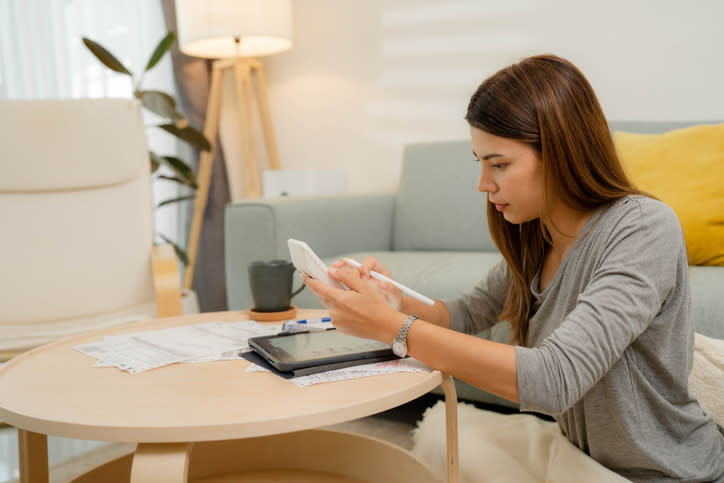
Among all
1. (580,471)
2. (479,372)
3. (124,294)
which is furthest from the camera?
(124,294)

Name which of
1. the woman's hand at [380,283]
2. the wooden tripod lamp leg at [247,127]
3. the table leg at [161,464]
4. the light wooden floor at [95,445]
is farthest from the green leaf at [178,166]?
the table leg at [161,464]

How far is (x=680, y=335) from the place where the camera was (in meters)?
0.81

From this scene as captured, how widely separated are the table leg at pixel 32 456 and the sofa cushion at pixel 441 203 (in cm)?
152

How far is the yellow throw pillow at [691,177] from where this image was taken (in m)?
1.47

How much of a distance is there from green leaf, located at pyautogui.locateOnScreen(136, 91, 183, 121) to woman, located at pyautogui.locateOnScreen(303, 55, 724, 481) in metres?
1.85

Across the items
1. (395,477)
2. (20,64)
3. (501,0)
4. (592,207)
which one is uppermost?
(501,0)

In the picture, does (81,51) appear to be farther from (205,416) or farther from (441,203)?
(205,416)

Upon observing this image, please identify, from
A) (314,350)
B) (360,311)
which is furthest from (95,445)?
(360,311)

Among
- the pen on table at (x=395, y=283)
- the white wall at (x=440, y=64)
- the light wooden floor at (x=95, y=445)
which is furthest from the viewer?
the white wall at (x=440, y=64)

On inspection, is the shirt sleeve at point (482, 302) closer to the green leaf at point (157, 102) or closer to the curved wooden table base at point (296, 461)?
the curved wooden table base at point (296, 461)

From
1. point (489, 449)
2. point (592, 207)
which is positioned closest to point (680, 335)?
point (592, 207)

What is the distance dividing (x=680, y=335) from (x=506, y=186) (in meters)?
0.31

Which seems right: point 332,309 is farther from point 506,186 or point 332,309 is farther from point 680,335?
point 680,335

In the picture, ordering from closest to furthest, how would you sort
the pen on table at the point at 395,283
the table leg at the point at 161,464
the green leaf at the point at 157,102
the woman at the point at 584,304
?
the table leg at the point at 161,464, the woman at the point at 584,304, the pen on table at the point at 395,283, the green leaf at the point at 157,102
